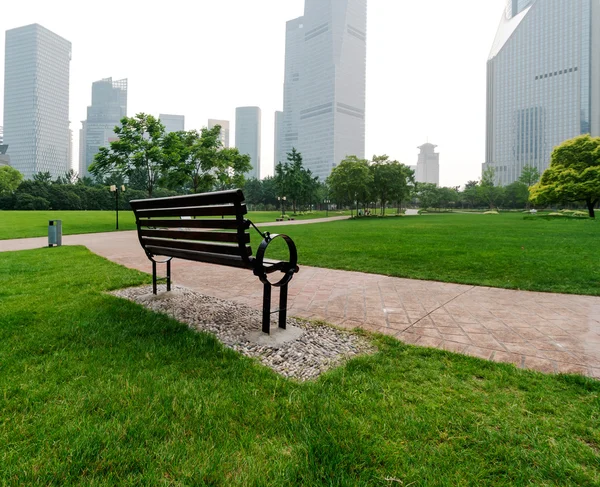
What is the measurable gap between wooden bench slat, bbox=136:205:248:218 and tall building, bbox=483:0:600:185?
465 feet

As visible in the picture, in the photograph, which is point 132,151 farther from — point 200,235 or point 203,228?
point 203,228

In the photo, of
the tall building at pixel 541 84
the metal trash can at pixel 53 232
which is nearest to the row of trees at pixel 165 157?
the metal trash can at pixel 53 232

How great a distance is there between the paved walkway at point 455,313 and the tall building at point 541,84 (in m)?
139

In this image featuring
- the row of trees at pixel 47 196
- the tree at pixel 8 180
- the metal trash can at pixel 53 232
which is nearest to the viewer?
the metal trash can at pixel 53 232

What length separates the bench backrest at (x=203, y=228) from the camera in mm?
2814

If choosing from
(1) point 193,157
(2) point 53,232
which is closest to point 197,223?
(2) point 53,232

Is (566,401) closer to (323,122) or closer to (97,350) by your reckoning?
(97,350)

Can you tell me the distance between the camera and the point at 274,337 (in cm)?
297

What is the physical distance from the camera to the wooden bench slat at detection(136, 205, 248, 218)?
9.12 ft

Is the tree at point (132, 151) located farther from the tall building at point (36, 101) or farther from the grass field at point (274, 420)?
the tall building at point (36, 101)

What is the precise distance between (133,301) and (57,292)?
1244 mm

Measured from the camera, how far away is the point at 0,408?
5.98 ft

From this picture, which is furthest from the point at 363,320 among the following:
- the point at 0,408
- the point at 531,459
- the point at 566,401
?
the point at 0,408

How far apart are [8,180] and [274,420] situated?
79144mm
